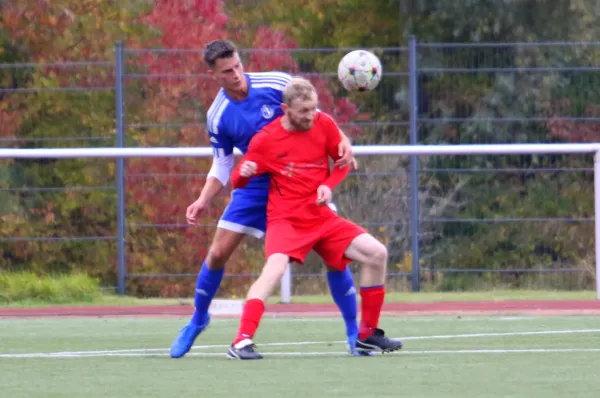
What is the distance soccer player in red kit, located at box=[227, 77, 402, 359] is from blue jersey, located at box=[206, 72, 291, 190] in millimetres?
104

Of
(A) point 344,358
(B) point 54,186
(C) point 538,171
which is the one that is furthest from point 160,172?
(A) point 344,358

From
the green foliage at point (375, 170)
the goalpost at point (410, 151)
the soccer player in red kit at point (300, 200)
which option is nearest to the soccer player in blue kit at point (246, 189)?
the soccer player in red kit at point (300, 200)

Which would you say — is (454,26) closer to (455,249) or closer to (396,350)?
(455,249)

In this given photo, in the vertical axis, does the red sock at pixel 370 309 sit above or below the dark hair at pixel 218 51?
below

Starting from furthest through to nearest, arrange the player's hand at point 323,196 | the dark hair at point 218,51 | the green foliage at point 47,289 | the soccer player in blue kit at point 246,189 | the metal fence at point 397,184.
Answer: the metal fence at point 397,184 → the green foliage at point 47,289 → the soccer player in blue kit at point 246,189 → the dark hair at point 218,51 → the player's hand at point 323,196

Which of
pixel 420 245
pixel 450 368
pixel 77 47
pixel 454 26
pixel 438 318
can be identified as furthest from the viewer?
pixel 454 26

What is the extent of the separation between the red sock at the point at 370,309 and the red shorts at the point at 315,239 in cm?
20

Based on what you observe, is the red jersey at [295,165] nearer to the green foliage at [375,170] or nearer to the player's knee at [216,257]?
the player's knee at [216,257]

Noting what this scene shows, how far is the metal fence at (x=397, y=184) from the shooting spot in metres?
13.5

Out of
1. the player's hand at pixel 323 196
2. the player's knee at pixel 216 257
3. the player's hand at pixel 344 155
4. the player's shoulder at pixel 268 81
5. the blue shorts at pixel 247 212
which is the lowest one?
the player's knee at pixel 216 257

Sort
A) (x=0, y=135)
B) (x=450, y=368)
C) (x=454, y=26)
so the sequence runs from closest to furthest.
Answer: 1. (x=450, y=368)
2. (x=0, y=135)
3. (x=454, y=26)

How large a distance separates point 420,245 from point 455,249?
64 centimetres

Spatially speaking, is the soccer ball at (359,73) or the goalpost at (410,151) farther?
the goalpost at (410,151)

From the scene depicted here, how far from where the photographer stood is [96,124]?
1477 centimetres
